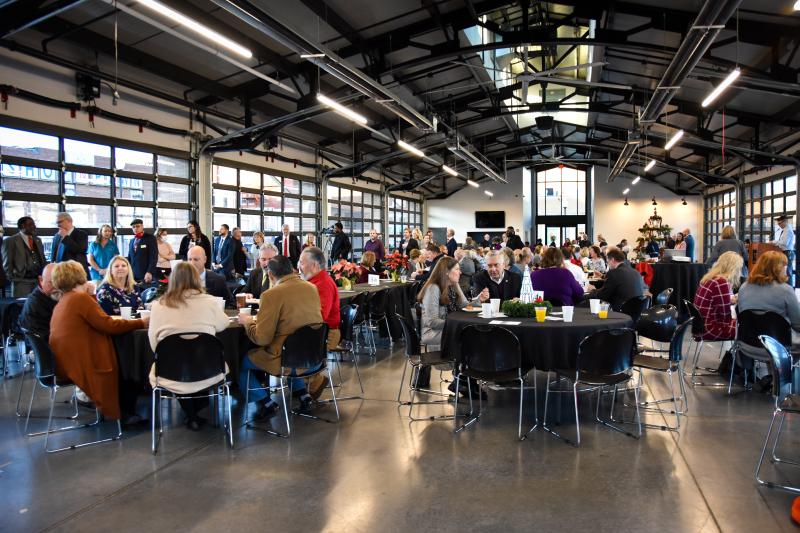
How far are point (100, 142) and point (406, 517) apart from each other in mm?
7663

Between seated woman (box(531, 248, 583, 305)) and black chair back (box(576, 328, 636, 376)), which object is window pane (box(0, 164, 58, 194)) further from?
black chair back (box(576, 328, 636, 376))

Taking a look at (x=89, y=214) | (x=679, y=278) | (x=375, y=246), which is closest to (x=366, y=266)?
(x=375, y=246)

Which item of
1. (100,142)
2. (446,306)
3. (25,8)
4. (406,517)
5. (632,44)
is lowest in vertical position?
(406,517)

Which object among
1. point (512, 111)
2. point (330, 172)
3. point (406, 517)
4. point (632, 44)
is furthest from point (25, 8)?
point (512, 111)

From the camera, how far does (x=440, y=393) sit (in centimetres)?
540

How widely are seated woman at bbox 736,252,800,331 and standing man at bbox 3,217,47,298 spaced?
7311mm

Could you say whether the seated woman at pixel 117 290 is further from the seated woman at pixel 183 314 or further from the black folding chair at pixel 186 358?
the black folding chair at pixel 186 358

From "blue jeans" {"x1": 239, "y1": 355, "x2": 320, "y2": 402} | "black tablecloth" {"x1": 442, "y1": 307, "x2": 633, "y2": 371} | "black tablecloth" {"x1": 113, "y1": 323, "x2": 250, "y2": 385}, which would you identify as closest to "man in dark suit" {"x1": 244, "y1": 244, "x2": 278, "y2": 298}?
"blue jeans" {"x1": 239, "y1": 355, "x2": 320, "y2": 402}

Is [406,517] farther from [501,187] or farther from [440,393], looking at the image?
[501,187]

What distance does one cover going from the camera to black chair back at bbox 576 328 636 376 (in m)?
4.00

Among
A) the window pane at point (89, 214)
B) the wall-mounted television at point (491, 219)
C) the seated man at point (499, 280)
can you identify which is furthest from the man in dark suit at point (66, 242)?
the wall-mounted television at point (491, 219)

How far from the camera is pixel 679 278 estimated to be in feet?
36.0

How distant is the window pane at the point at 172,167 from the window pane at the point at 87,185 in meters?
1.21

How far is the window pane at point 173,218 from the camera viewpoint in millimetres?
10016
